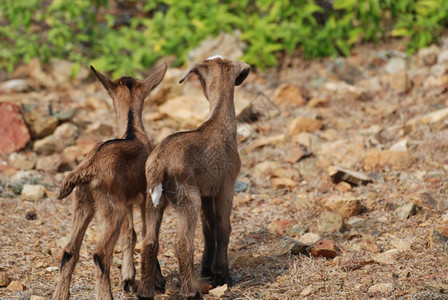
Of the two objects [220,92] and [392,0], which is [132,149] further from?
[392,0]

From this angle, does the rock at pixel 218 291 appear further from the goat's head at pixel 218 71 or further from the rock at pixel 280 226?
the goat's head at pixel 218 71

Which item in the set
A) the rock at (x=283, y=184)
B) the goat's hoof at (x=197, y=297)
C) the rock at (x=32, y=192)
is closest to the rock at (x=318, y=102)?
the rock at (x=283, y=184)

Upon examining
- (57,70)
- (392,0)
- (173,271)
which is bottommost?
(173,271)

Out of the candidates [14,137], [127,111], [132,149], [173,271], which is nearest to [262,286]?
[173,271]

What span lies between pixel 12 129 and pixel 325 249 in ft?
17.9

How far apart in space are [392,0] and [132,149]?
318 inches

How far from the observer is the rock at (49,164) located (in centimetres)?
917

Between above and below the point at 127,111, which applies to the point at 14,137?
below

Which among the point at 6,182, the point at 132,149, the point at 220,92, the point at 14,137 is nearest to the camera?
the point at 132,149

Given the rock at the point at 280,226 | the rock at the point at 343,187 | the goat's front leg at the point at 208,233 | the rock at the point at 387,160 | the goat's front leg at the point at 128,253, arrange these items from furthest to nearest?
→ 1. the rock at the point at 387,160
2. the rock at the point at 343,187
3. the rock at the point at 280,226
4. the goat's front leg at the point at 208,233
5. the goat's front leg at the point at 128,253

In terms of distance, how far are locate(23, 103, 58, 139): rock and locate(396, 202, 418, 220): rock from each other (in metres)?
5.48

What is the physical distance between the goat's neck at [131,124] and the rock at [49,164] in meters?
3.00

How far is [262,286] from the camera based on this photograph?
6.04 m

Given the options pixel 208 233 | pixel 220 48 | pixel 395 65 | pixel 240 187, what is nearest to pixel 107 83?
pixel 208 233
